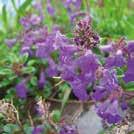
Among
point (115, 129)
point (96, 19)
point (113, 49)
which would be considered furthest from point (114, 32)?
point (113, 49)

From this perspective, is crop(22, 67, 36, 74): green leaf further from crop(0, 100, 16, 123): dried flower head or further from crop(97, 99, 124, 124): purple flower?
crop(97, 99, 124, 124): purple flower

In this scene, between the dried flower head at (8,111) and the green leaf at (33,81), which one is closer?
the dried flower head at (8,111)

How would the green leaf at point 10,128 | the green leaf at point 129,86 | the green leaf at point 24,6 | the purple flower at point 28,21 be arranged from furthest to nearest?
the green leaf at point 24,6 < the purple flower at point 28,21 < the green leaf at point 129,86 < the green leaf at point 10,128

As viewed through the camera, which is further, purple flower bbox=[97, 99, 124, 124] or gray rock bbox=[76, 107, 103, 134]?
gray rock bbox=[76, 107, 103, 134]

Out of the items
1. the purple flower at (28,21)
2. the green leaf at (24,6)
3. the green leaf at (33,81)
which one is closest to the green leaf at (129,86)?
the green leaf at (33,81)

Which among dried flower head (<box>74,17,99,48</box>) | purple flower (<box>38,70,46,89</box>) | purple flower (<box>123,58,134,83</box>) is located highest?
dried flower head (<box>74,17,99,48</box>)

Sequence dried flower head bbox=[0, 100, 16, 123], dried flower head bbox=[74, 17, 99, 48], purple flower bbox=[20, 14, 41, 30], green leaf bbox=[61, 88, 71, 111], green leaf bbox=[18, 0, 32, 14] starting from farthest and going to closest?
green leaf bbox=[18, 0, 32, 14], purple flower bbox=[20, 14, 41, 30], green leaf bbox=[61, 88, 71, 111], dried flower head bbox=[0, 100, 16, 123], dried flower head bbox=[74, 17, 99, 48]

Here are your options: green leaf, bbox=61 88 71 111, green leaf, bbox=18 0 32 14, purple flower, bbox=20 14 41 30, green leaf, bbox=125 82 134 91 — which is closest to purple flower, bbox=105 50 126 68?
green leaf, bbox=125 82 134 91

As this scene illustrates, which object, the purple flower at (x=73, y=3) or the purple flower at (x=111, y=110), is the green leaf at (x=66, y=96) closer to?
the purple flower at (x=111, y=110)

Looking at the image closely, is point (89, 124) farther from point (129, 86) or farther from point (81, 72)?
point (81, 72)

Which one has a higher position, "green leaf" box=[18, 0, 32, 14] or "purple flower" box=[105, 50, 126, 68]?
"green leaf" box=[18, 0, 32, 14]

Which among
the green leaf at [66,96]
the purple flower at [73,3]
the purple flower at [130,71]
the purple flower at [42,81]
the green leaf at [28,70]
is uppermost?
the purple flower at [73,3]
